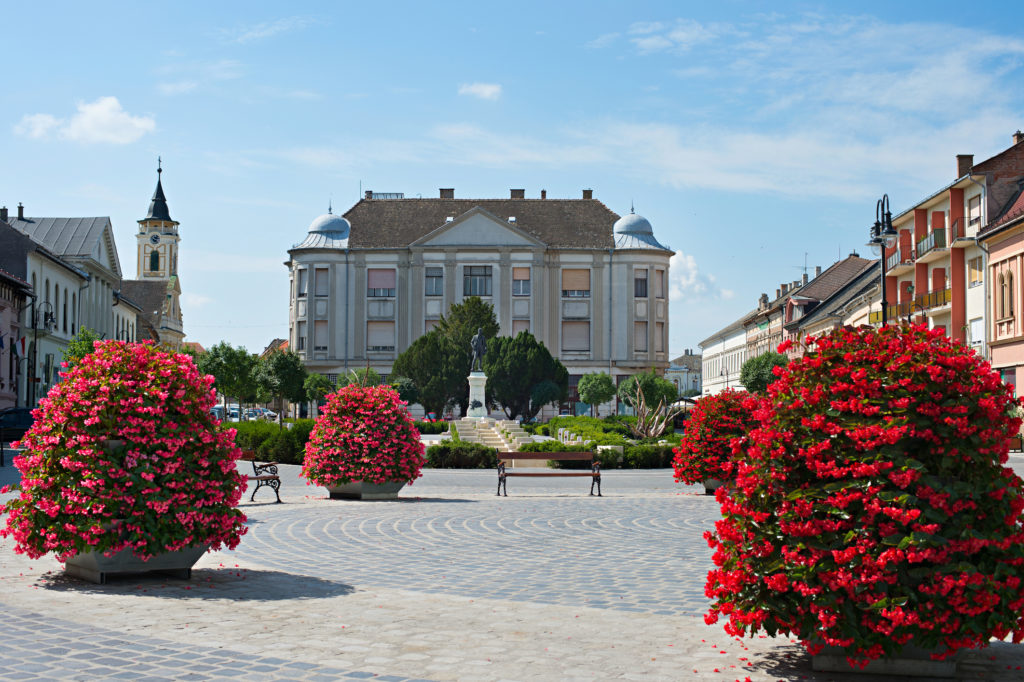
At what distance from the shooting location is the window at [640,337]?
8600 centimetres

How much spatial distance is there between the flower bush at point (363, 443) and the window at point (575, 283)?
6762 centimetres

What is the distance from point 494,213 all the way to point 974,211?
49771 millimetres

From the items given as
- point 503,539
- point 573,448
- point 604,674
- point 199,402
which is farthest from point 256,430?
point 604,674

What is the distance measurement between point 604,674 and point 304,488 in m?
17.4

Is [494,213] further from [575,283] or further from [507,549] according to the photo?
[507,549]

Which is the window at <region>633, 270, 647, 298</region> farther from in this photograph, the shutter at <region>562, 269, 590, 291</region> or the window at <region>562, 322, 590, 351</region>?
the window at <region>562, 322, 590, 351</region>

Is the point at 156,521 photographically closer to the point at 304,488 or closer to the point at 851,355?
the point at 851,355

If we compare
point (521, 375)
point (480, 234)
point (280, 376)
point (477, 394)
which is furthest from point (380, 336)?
point (477, 394)

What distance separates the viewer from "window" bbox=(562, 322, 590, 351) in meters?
86.4

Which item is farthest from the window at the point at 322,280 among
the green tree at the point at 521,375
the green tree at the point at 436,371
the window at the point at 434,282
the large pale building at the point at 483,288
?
the green tree at the point at 521,375

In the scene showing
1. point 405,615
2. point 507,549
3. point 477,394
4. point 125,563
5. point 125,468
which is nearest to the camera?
point 405,615

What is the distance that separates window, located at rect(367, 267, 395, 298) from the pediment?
3370mm

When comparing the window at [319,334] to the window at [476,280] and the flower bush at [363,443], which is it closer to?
the window at [476,280]

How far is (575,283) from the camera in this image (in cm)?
8694
